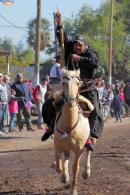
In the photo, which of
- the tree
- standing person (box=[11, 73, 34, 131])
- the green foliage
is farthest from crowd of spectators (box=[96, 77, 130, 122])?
the green foliage

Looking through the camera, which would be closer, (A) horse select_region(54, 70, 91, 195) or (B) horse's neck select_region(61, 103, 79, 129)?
(A) horse select_region(54, 70, 91, 195)

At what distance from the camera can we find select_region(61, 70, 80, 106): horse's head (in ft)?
30.8

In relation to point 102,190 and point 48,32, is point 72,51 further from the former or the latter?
point 48,32

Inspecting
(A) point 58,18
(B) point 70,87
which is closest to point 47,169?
(A) point 58,18

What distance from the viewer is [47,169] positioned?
13133mm

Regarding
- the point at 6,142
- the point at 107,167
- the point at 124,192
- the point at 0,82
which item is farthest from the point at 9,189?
the point at 0,82

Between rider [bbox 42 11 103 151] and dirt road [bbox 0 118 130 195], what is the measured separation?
2.69ft

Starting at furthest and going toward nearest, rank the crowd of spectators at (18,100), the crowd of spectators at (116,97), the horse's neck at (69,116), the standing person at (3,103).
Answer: the crowd of spectators at (116,97)
the crowd of spectators at (18,100)
the standing person at (3,103)
the horse's neck at (69,116)

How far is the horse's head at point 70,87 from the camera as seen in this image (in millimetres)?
9383

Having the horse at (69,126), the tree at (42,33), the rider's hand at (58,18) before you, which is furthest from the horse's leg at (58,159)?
the tree at (42,33)

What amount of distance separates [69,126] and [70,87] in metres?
0.77

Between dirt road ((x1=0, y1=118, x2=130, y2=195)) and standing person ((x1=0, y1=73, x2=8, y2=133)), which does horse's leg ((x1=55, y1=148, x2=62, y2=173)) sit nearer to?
dirt road ((x1=0, y1=118, x2=130, y2=195))

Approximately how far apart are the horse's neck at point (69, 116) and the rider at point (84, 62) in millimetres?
984

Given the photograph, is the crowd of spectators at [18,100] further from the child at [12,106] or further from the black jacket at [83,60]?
the black jacket at [83,60]
